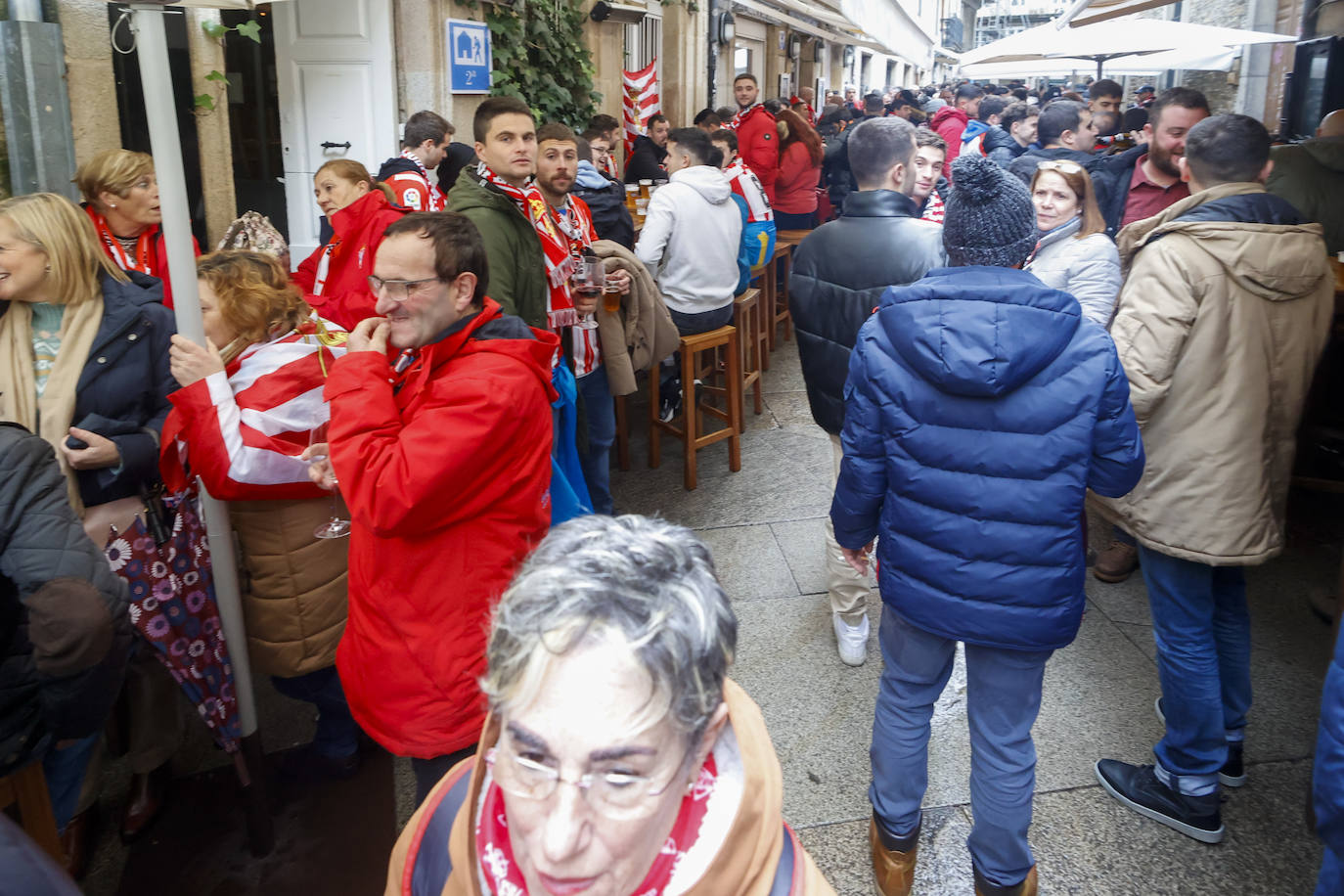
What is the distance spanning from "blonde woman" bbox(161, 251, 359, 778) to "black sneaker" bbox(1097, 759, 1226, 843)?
2.35 m

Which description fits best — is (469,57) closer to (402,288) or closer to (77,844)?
(402,288)

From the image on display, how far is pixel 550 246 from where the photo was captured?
390cm

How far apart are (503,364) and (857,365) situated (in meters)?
0.88

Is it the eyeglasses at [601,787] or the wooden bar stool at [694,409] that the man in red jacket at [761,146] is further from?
the eyeglasses at [601,787]

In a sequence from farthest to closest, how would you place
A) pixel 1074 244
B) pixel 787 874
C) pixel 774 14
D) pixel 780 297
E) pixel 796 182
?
pixel 774 14 < pixel 780 297 < pixel 796 182 < pixel 1074 244 < pixel 787 874

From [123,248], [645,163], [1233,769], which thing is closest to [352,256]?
[123,248]

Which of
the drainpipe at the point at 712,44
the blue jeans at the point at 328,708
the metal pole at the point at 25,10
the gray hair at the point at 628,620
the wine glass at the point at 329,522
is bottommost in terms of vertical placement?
the blue jeans at the point at 328,708

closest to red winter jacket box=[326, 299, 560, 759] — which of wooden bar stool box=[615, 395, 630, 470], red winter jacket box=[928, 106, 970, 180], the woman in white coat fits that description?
the woman in white coat

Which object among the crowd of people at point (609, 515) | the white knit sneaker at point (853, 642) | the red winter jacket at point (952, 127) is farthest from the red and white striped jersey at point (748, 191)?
the red winter jacket at point (952, 127)

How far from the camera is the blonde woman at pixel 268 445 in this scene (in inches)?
98.7

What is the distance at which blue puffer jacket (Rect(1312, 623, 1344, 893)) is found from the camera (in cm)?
161

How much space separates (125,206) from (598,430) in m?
2.07

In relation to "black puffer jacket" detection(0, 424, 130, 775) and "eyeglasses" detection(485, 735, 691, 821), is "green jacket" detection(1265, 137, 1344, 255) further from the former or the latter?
"black puffer jacket" detection(0, 424, 130, 775)

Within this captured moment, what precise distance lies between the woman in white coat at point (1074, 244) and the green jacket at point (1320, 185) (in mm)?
2081
